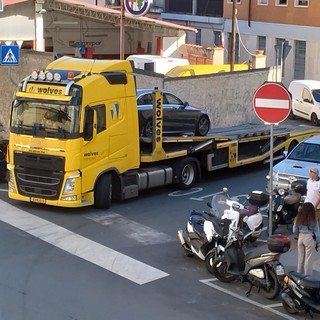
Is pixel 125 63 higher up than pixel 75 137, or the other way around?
pixel 125 63

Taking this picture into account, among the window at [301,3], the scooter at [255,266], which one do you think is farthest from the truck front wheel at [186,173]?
the window at [301,3]

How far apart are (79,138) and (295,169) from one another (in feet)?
16.1

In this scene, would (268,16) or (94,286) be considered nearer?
(94,286)

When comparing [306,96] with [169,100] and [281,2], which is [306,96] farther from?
[169,100]

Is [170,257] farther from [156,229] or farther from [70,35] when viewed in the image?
[70,35]

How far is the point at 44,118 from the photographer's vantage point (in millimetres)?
16578

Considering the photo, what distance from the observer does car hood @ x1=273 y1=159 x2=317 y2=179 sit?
17031mm

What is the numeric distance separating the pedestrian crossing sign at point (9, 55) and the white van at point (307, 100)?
14908mm

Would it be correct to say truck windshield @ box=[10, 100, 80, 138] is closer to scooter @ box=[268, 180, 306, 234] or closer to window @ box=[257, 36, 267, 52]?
scooter @ box=[268, 180, 306, 234]

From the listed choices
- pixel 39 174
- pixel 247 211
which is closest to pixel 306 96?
pixel 39 174

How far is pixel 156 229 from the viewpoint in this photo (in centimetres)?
1576

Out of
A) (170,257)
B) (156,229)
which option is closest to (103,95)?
(156,229)

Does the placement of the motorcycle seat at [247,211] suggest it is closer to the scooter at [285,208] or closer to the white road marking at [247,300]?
the scooter at [285,208]

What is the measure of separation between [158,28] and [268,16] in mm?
6894
